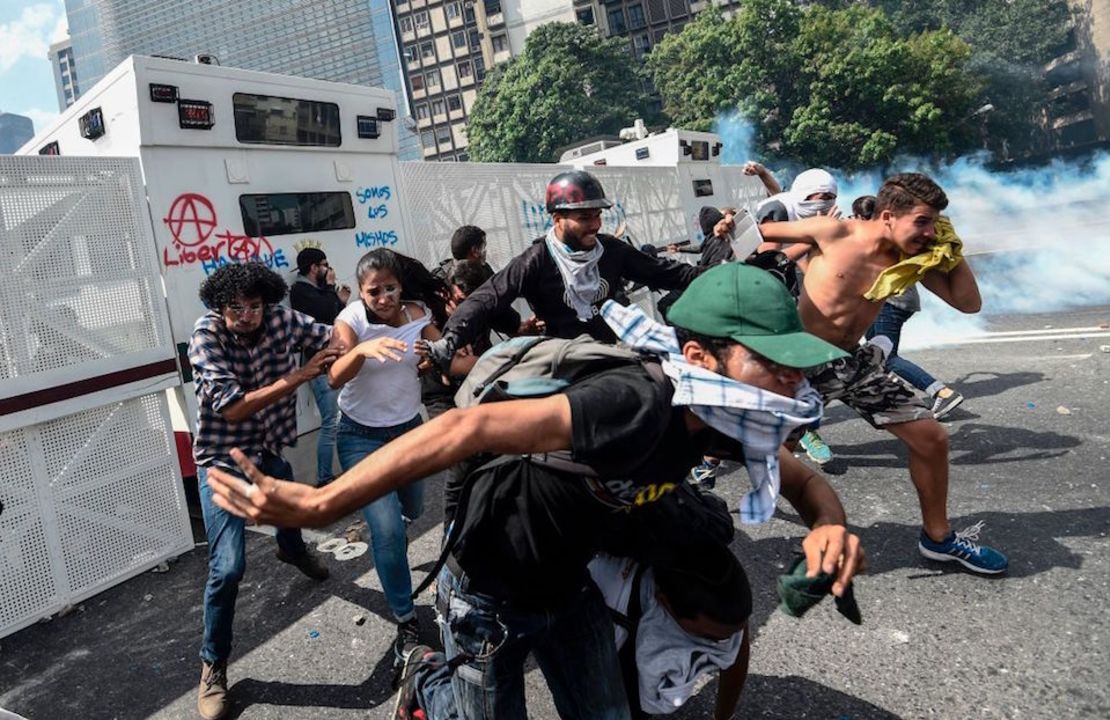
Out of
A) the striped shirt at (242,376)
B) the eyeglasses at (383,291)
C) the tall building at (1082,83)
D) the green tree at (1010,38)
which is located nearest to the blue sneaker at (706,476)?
the eyeglasses at (383,291)

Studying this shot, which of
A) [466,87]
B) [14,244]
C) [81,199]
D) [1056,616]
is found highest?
[466,87]

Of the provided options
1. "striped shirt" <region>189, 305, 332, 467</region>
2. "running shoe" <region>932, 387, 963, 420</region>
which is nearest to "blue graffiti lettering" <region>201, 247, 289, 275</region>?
"striped shirt" <region>189, 305, 332, 467</region>

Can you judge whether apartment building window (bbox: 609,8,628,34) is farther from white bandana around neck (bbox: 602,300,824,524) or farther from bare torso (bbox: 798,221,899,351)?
white bandana around neck (bbox: 602,300,824,524)

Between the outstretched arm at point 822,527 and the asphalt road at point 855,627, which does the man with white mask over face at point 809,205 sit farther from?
the outstretched arm at point 822,527

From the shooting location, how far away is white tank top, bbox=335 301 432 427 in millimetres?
3396

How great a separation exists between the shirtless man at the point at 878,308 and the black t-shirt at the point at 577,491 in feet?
7.30

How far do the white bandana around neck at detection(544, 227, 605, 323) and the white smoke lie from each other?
6.08 metres

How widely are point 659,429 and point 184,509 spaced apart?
4.50m

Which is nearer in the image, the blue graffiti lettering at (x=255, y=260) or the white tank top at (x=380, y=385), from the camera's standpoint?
the white tank top at (x=380, y=385)

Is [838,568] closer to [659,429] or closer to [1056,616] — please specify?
[659,429]

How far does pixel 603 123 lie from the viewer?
4959 cm

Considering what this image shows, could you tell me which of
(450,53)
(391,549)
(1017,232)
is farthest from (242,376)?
(450,53)

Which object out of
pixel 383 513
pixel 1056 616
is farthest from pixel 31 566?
pixel 1056 616

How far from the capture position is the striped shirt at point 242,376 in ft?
9.86
